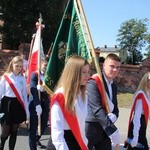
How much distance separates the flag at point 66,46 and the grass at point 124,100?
10.00m

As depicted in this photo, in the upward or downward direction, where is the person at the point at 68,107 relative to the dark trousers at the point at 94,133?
upward

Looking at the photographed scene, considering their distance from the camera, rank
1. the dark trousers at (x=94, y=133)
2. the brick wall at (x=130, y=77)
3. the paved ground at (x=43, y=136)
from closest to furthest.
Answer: the dark trousers at (x=94, y=133), the paved ground at (x=43, y=136), the brick wall at (x=130, y=77)

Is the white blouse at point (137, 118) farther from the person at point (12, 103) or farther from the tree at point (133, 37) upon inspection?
the tree at point (133, 37)

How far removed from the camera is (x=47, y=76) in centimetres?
482

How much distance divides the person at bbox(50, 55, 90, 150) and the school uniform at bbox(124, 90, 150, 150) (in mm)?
1739

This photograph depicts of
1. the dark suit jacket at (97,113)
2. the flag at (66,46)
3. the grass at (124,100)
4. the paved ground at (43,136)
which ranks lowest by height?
the paved ground at (43,136)

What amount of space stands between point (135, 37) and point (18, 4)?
150 ft

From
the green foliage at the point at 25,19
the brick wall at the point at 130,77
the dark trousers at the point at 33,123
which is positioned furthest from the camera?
the green foliage at the point at 25,19

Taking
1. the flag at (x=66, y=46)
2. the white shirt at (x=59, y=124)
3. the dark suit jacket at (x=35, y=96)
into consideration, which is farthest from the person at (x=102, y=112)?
the dark suit jacket at (x=35, y=96)

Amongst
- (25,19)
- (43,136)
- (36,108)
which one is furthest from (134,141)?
(25,19)

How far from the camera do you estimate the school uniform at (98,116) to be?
4.30 metres

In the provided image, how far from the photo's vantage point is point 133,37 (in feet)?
219

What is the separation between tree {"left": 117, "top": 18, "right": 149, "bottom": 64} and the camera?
64.5 metres

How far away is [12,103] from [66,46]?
175 centimetres
